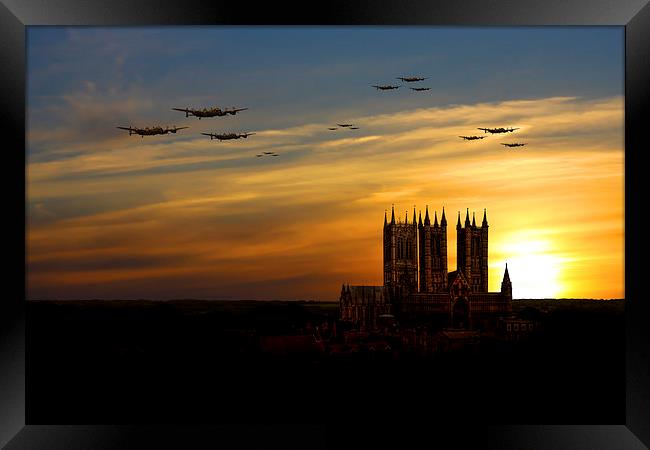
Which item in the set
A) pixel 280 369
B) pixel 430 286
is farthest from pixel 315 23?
pixel 430 286

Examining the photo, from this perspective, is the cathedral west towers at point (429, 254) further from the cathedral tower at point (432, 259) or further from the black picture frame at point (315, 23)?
the black picture frame at point (315, 23)

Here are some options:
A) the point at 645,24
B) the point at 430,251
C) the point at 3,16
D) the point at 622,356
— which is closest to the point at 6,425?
the point at 3,16

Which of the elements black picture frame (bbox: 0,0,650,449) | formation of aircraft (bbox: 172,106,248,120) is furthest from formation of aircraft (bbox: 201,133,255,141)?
black picture frame (bbox: 0,0,650,449)

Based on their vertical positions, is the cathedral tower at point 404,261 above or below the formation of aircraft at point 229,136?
A: below

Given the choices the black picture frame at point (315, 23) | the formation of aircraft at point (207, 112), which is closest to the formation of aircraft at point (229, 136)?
the formation of aircraft at point (207, 112)

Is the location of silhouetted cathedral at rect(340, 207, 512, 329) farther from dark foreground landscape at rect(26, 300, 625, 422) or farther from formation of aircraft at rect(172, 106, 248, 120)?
formation of aircraft at rect(172, 106, 248, 120)

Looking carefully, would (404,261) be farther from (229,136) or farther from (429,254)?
(229,136)
